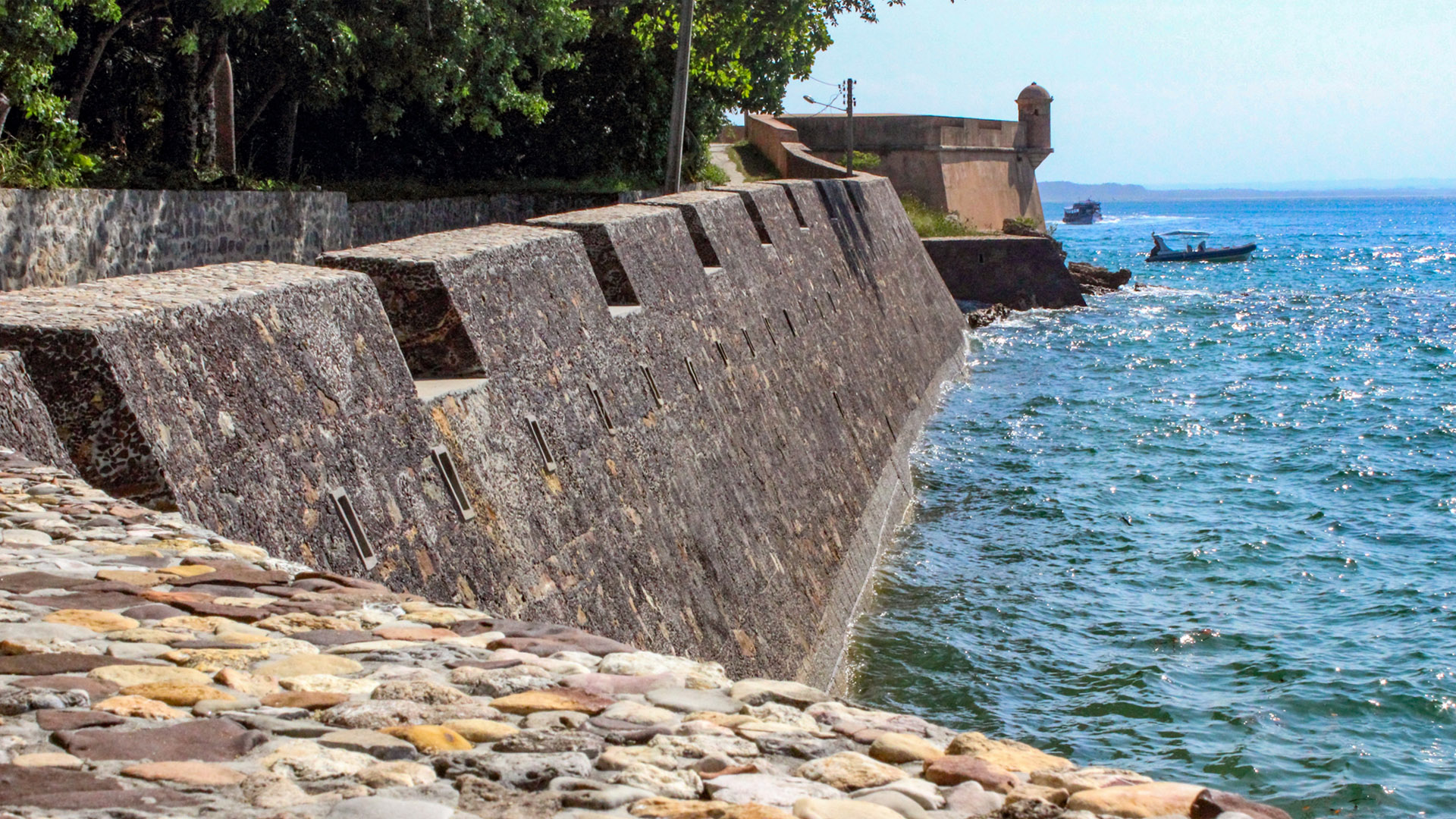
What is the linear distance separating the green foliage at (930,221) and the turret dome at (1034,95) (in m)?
12.5

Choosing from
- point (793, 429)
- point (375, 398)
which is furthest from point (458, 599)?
point (793, 429)

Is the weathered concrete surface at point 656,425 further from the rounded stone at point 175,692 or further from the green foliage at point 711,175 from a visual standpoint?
the green foliage at point 711,175

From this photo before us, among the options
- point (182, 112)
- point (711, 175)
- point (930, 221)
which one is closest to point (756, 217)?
point (182, 112)

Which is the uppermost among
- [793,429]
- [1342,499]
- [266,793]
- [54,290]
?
[54,290]

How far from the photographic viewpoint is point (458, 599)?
6.05m

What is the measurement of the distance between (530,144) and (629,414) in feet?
70.3

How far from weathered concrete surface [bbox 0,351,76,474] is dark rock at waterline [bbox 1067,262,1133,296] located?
4393 centimetres

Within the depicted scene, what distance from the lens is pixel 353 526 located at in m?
5.59

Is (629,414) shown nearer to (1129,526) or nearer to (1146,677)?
(1146,677)

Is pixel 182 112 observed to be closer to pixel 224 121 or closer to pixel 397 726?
pixel 224 121

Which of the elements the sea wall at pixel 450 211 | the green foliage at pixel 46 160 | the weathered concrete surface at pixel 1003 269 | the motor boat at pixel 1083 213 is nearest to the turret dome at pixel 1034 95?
the weathered concrete surface at pixel 1003 269

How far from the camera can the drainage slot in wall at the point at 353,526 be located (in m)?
5.55

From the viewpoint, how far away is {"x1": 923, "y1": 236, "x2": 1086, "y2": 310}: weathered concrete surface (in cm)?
3850

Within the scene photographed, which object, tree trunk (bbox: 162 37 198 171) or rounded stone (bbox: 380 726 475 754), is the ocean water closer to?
rounded stone (bbox: 380 726 475 754)
